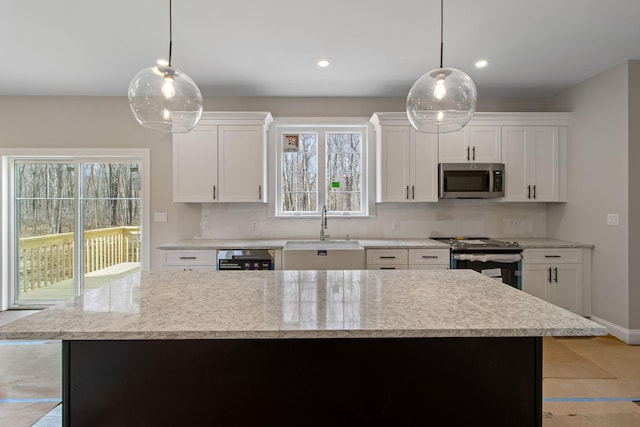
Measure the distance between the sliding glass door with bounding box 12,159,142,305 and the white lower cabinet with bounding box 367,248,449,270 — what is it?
114 inches

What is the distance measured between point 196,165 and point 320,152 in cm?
148

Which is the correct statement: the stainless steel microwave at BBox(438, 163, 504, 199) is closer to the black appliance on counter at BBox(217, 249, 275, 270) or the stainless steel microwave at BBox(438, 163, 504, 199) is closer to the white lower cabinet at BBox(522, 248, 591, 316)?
the white lower cabinet at BBox(522, 248, 591, 316)

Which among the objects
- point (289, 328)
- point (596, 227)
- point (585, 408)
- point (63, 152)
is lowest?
point (585, 408)

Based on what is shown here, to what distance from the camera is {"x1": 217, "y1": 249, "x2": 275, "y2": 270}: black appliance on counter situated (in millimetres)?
3576

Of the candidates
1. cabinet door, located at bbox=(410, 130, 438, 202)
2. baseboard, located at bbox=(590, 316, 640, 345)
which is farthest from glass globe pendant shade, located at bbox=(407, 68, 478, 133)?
baseboard, located at bbox=(590, 316, 640, 345)

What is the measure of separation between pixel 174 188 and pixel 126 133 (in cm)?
106

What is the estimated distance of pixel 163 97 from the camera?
1.71m

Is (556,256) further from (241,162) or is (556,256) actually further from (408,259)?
(241,162)

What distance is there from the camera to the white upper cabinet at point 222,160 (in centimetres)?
386

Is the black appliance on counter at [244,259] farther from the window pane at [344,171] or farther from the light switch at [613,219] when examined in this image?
the light switch at [613,219]

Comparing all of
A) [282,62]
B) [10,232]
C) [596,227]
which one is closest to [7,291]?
[10,232]

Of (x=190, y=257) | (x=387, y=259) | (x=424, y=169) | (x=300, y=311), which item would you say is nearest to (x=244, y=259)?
(x=190, y=257)

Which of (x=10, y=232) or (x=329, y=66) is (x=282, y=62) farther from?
(x=10, y=232)

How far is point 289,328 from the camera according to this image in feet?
3.88
